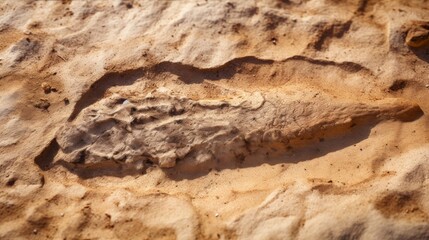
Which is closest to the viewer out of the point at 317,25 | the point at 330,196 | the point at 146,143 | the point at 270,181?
the point at 330,196

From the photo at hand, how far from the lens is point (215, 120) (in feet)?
6.70

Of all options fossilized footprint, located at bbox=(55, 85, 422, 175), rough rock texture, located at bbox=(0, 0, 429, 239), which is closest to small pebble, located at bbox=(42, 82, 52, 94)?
rough rock texture, located at bbox=(0, 0, 429, 239)

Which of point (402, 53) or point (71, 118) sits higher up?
point (402, 53)

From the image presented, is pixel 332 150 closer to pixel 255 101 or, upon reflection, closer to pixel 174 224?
pixel 255 101

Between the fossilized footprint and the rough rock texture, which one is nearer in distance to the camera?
the rough rock texture

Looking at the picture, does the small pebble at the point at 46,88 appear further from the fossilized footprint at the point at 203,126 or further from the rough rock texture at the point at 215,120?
the fossilized footprint at the point at 203,126

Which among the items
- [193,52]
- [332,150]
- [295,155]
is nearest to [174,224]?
[295,155]

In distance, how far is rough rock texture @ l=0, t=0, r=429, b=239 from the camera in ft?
5.88

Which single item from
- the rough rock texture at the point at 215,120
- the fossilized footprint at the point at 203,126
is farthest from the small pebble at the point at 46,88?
the fossilized footprint at the point at 203,126

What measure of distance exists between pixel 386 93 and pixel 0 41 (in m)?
2.25

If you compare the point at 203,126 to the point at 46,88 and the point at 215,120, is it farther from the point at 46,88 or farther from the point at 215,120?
the point at 46,88

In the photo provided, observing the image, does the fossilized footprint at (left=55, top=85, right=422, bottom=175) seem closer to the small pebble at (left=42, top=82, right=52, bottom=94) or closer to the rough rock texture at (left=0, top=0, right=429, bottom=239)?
the rough rock texture at (left=0, top=0, right=429, bottom=239)

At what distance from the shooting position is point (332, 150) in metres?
1.97

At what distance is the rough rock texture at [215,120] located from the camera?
5.88 feet
